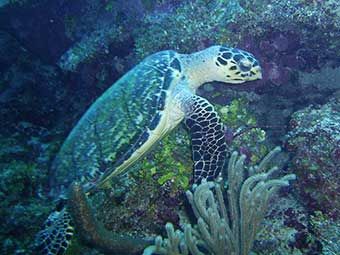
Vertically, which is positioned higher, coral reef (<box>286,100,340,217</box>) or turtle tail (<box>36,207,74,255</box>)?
turtle tail (<box>36,207,74,255</box>)

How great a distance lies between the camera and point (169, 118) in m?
3.85

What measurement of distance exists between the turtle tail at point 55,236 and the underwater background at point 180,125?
121mm

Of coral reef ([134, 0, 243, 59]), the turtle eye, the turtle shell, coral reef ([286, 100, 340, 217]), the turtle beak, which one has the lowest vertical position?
coral reef ([286, 100, 340, 217])

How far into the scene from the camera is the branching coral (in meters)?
2.40

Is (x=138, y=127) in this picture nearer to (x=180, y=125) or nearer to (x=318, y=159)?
(x=180, y=125)

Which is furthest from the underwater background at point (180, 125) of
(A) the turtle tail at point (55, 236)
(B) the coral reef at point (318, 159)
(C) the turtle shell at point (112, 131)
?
(C) the turtle shell at point (112, 131)

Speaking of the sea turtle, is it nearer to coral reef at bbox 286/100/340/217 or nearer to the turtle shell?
the turtle shell

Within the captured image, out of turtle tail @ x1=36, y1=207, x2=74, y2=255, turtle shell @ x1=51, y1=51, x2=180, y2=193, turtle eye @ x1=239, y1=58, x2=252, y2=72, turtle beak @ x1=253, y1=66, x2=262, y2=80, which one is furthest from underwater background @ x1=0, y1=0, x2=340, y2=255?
turtle eye @ x1=239, y1=58, x2=252, y2=72

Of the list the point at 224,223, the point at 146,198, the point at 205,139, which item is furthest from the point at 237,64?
the point at 224,223

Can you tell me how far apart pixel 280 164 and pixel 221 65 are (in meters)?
1.55

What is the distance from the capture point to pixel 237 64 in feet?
13.8

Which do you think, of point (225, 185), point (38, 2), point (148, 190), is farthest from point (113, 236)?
point (38, 2)

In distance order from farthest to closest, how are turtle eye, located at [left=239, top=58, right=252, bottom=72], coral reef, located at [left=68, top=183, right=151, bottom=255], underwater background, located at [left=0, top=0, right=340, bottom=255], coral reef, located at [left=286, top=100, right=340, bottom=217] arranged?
turtle eye, located at [left=239, top=58, right=252, bottom=72] → underwater background, located at [left=0, top=0, right=340, bottom=255] → coral reef, located at [left=286, top=100, right=340, bottom=217] → coral reef, located at [left=68, top=183, right=151, bottom=255]

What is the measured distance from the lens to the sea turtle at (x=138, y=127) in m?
3.39
